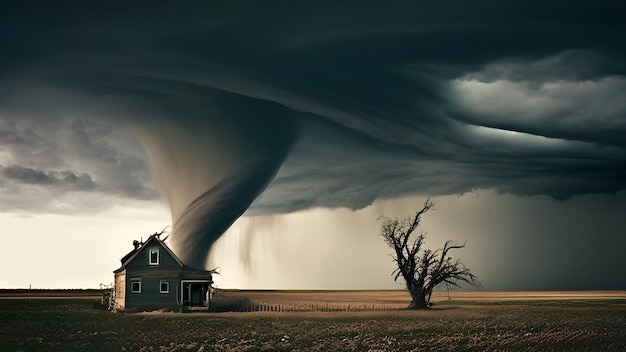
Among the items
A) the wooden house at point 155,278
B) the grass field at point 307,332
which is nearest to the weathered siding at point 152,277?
the wooden house at point 155,278

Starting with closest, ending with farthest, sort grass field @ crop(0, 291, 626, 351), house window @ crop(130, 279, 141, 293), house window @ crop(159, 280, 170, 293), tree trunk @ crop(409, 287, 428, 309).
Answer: grass field @ crop(0, 291, 626, 351), house window @ crop(130, 279, 141, 293), house window @ crop(159, 280, 170, 293), tree trunk @ crop(409, 287, 428, 309)

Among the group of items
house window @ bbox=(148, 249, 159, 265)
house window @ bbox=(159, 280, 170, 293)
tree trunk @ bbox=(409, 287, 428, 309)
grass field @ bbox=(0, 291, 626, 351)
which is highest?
house window @ bbox=(148, 249, 159, 265)

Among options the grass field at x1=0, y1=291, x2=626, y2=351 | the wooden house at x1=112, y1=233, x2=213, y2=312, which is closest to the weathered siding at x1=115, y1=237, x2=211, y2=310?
the wooden house at x1=112, y1=233, x2=213, y2=312

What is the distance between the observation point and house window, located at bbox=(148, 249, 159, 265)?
7881cm

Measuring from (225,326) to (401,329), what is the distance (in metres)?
13.0

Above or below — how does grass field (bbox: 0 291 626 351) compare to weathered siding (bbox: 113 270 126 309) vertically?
below

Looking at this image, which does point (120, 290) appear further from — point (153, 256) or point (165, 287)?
point (153, 256)

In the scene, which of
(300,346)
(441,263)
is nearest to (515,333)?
(300,346)

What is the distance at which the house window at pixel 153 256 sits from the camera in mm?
78812

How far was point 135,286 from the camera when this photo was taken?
78375 millimetres

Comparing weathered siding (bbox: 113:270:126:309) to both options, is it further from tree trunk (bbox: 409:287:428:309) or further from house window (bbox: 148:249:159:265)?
tree trunk (bbox: 409:287:428:309)

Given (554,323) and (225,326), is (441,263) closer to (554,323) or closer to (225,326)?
(554,323)

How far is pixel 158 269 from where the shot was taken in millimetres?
78750

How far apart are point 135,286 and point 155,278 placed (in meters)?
2.09
